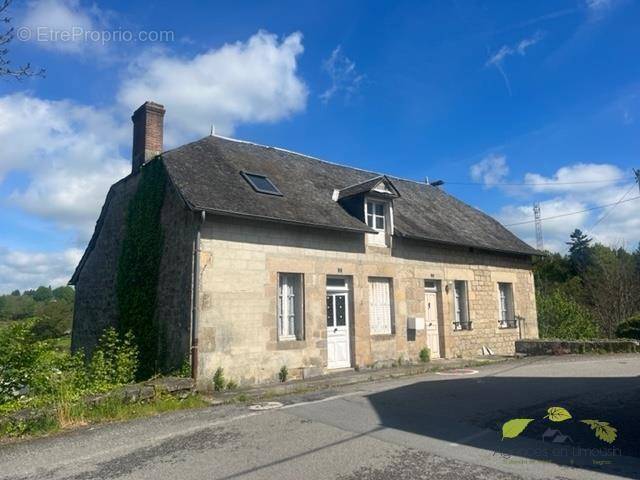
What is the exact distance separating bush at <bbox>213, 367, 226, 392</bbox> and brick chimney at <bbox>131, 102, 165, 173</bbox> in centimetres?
608

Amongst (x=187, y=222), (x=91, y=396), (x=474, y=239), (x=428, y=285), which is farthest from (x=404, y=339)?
(x=91, y=396)

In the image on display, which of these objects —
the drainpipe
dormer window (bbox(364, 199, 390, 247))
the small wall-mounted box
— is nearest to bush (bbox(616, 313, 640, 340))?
the small wall-mounted box

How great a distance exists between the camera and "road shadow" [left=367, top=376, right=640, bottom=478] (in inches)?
207

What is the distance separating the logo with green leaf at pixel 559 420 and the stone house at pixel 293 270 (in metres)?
5.56

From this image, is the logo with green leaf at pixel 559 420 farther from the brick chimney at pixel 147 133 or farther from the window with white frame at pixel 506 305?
the brick chimney at pixel 147 133

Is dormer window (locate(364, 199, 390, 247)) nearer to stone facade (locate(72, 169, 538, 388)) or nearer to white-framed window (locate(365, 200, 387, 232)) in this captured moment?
white-framed window (locate(365, 200, 387, 232))

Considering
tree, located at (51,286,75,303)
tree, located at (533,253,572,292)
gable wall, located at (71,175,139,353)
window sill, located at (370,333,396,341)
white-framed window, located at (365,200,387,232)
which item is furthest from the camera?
tree, located at (51,286,75,303)

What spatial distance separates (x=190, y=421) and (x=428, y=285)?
909 cm

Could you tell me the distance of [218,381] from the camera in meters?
9.70

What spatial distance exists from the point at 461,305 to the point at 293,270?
6.67 metres

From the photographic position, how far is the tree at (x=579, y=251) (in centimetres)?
4203

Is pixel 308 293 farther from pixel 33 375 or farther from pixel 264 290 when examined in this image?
pixel 33 375

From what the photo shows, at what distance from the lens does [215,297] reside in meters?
10.0

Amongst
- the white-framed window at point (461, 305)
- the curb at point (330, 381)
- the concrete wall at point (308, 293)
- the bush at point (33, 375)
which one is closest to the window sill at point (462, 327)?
the white-framed window at point (461, 305)
